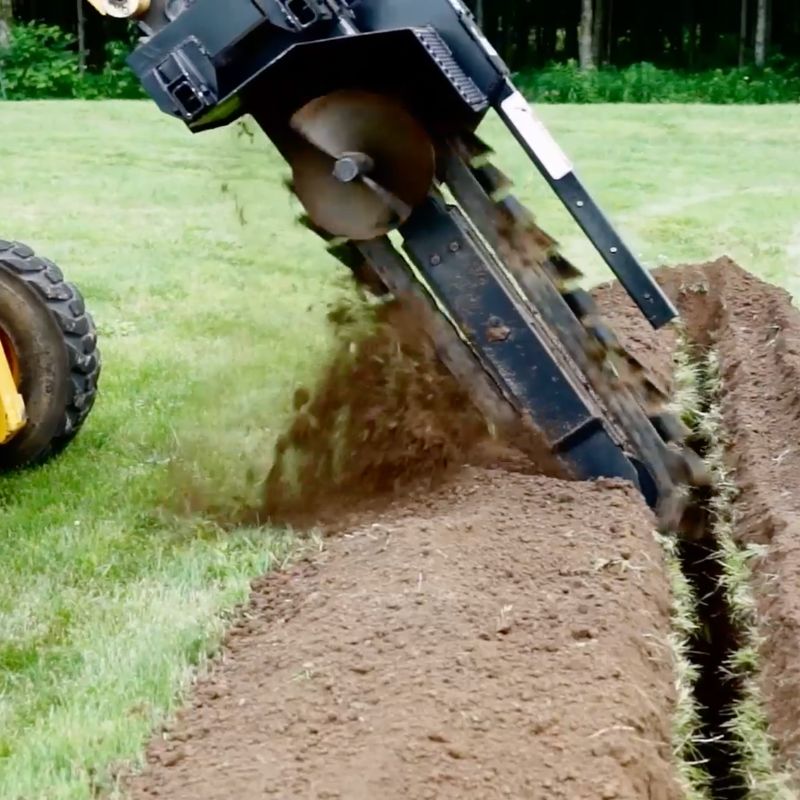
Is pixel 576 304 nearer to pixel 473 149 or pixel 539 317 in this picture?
pixel 539 317

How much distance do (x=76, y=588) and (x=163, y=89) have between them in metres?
1.32

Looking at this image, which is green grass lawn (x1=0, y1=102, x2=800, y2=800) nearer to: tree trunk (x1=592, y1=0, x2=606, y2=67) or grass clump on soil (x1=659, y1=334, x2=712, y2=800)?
grass clump on soil (x1=659, y1=334, x2=712, y2=800)

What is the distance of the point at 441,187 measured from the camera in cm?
396

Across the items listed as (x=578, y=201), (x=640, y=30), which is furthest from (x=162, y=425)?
(x=640, y=30)

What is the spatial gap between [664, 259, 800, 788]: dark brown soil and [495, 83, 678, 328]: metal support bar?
2.15ft

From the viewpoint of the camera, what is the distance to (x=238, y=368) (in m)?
5.61

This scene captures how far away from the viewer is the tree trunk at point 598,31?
30.1 m

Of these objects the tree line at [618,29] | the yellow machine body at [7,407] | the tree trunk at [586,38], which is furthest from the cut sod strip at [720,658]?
the tree line at [618,29]

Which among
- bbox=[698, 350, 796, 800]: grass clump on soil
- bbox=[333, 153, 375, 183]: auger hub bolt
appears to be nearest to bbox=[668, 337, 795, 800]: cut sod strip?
bbox=[698, 350, 796, 800]: grass clump on soil

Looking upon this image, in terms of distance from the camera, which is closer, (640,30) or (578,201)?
(578,201)

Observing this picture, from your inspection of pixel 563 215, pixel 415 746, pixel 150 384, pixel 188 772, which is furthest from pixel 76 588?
pixel 563 215

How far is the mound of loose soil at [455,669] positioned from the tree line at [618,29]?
89.4 ft

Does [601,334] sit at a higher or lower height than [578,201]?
lower

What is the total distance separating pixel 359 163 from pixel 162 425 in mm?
1893
